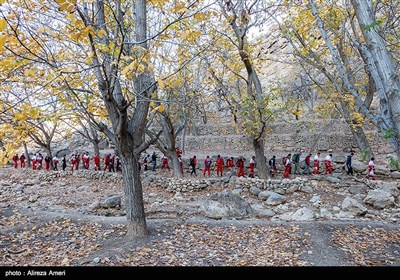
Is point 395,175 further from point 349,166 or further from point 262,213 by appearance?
point 262,213

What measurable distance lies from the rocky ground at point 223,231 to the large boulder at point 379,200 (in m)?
0.03

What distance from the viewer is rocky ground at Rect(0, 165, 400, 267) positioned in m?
4.65

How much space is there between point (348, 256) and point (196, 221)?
11.0ft

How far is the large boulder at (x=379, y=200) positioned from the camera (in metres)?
8.71

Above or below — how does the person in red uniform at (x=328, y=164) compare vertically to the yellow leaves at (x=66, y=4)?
below

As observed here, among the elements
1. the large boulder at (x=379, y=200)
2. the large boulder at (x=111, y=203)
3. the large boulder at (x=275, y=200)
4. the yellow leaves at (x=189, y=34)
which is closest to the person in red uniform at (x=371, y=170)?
the large boulder at (x=379, y=200)

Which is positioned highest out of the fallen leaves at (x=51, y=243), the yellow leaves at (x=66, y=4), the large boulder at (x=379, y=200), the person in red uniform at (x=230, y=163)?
the yellow leaves at (x=66, y=4)

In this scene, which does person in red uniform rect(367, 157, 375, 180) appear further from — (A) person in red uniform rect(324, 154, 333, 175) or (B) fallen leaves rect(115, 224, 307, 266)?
(B) fallen leaves rect(115, 224, 307, 266)

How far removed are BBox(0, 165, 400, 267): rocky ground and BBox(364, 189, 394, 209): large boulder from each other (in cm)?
3

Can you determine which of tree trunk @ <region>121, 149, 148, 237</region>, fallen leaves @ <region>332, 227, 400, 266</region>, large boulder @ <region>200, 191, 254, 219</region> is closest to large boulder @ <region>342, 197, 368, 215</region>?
fallen leaves @ <region>332, 227, 400, 266</region>

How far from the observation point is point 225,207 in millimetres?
7922

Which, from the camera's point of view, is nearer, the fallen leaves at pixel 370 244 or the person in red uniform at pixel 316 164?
the fallen leaves at pixel 370 244

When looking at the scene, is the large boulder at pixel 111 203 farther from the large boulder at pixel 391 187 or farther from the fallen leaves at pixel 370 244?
the large boulder at pixel 391 187

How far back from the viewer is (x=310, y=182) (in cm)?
1173
